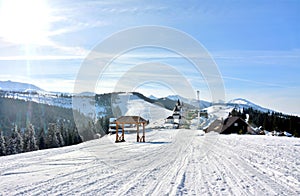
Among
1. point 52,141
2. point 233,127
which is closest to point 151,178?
point 233,127

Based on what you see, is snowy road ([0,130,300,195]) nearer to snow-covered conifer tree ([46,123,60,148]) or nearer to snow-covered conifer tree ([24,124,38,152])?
snow-covered conifer tree ([24,124,38,152])

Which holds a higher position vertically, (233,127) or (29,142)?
(233,127)

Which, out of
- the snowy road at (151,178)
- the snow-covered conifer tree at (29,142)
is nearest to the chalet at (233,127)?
the snow-covered conifer tree at (29,142)

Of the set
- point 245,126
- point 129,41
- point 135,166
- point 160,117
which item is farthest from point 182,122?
point 135,166

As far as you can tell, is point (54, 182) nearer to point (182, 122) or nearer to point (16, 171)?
point (16, 171)

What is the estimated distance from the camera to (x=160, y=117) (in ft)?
259

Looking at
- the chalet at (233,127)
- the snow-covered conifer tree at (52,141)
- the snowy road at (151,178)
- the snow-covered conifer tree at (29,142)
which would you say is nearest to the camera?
the snowy road at (151,178)

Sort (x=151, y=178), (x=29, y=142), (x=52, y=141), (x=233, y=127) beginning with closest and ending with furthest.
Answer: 1. (x=151, y=178)
2. (x=29, y=142)
3. (x=233, y=127)
4. (x=52, y=141)

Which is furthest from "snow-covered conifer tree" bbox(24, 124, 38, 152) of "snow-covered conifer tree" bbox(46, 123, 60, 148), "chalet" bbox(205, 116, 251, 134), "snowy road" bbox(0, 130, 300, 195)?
"snowy road" bbox(0, 130, 300, 195)

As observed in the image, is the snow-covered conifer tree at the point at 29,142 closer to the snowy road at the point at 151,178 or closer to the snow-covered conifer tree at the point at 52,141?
the snow-covered conifer tree at the point at 52,141

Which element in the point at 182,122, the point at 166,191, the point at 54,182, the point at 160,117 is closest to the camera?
the point at 166,191

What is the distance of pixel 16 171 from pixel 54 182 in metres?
2.32

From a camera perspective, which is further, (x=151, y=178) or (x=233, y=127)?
(x=233, y=127)

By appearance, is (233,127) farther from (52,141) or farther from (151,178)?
(151,178)
